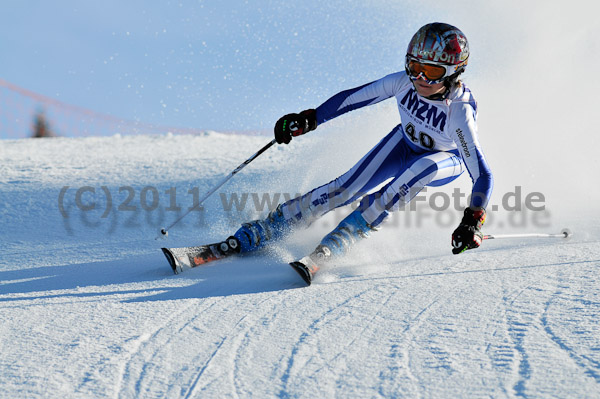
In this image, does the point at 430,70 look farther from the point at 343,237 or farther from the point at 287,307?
the point at 287,307

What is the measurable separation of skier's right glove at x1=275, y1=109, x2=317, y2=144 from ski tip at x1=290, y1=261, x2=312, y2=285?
1.02 m

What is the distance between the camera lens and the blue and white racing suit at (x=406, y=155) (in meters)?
3.24

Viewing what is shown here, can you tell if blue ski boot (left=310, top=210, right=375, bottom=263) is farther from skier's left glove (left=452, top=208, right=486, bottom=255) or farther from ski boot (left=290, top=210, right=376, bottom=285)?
skier's left glove (left=452, top=208, right=486, bottom=255)

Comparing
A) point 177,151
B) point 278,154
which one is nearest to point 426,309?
point 278,154

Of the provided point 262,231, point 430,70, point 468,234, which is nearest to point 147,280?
point 262,231

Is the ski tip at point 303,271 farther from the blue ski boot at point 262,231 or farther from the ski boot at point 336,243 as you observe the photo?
the blue ski boot at point 262,231

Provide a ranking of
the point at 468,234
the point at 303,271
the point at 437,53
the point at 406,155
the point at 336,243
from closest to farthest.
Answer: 1. the point at 468,234
2. the point at 303,271
3. the point at 437,53
4. the point at 336,243
5. the point at 406,155

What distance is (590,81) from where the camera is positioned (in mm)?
7324

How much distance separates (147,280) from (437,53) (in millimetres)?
2108

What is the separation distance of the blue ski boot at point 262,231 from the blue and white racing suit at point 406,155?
0.21 ft

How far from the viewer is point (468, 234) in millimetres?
2932

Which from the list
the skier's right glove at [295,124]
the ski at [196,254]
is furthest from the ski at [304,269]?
the skier's right glove at [295,124]

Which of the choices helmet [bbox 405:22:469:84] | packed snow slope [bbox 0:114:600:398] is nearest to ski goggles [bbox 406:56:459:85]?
helmet [bbox 405:22:469:84]

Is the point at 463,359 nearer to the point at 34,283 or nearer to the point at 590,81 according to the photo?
the point at 34,283
